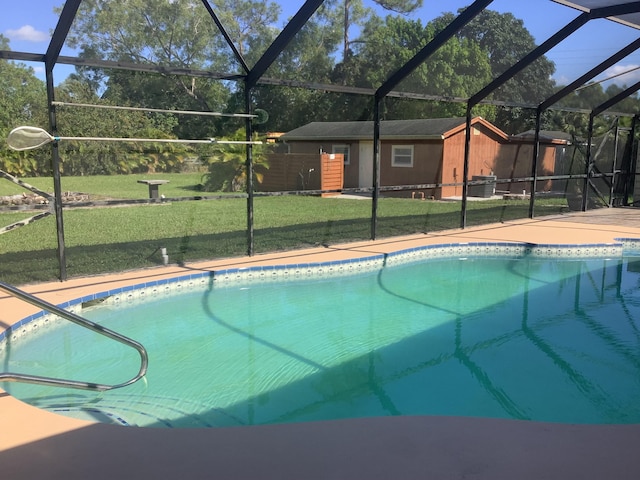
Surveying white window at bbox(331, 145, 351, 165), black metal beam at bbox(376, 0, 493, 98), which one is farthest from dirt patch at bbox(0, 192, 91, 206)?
white window at bbox(331, 145, 351, 165)

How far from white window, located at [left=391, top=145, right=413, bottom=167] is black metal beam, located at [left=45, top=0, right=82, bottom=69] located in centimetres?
1144

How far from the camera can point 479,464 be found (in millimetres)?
2426

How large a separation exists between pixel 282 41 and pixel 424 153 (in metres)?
9.59

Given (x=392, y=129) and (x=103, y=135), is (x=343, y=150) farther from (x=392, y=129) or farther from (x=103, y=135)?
(x=103, y=135)

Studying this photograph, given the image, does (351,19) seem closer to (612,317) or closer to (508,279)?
(508,279)

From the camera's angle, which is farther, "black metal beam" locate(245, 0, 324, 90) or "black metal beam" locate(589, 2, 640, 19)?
"black metal beam" locate(589, 2, 640, 19)

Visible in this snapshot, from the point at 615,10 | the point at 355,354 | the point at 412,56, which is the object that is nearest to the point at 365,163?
the point at 412,56

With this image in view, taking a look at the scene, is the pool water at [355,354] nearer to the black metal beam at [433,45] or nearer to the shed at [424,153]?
the black metal beam at [433,45]

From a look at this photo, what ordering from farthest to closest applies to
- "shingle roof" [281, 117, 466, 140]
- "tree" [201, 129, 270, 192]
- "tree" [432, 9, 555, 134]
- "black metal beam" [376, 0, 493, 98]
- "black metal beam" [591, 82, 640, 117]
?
"black metal beam" [591, 82, 640, 117]
"shingle roof" [281, 117, 466, 140]
"tree" [201, 129, 270, 192]
"tree" [432, 9, 555, 134]
"black metal beam" [376, 0, 493, 98]

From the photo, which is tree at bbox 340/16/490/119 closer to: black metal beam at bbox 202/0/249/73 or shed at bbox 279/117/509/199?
black metal beam at bbox 202/0/249/73

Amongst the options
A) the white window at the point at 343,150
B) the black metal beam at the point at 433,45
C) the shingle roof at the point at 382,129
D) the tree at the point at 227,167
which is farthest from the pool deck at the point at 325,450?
the white window at the point at 343,150

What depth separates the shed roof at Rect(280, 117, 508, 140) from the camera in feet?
35.2

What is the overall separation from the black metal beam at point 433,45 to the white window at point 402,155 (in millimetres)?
7653

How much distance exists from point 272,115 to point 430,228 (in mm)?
3642
